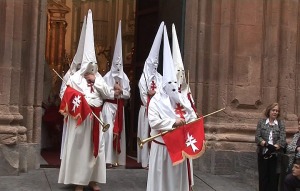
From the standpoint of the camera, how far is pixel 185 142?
24.4 ft

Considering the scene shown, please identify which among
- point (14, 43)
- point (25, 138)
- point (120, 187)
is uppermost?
point (14, 43)

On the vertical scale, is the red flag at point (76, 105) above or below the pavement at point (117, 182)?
above

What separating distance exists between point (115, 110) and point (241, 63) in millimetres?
2534

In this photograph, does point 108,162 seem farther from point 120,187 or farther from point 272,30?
point 272,30

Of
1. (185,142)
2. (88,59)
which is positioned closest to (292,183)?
(185,142)

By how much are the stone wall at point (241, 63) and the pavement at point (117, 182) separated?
2.33 ft

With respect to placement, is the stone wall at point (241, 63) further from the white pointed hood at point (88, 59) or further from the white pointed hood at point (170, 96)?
the white pointed hood at point (170, 96)

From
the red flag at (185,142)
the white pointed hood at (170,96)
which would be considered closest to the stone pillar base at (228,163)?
the white pointed hood at (170,96)

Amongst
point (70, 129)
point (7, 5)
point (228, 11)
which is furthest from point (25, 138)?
point (228, 11)

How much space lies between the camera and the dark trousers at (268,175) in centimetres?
898

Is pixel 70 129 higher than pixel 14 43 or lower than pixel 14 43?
lower

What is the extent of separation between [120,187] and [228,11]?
4.04 meters

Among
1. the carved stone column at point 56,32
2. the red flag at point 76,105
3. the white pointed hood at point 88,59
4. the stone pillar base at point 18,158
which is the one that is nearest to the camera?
the red flag at point 76,105

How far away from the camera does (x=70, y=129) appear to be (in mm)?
8688
